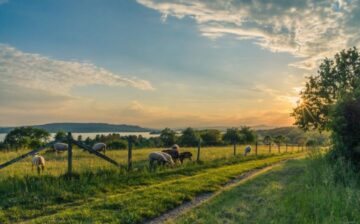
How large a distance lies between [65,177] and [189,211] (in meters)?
6.93

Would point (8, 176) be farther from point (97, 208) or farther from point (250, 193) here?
point (250, 193)

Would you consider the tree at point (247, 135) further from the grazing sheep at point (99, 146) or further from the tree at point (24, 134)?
the grazing sheep at point (99, 146)

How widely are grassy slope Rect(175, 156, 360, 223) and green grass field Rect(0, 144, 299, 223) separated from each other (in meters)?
1.54

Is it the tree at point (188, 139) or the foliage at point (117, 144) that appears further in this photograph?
the tree at point (188, 139)

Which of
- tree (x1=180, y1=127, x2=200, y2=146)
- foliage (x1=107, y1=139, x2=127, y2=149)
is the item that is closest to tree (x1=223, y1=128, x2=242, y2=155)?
tree (x1=180, y1=127, x2=200, y2=146)

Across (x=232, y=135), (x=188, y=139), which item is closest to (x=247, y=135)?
(x=232, y=135)

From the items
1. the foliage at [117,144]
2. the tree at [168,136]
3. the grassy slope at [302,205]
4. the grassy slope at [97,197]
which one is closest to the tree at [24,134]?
the foliage at [117,144]

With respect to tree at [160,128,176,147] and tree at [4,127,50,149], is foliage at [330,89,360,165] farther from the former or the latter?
tree at [4,127,50,149]

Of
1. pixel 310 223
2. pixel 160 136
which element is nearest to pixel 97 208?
pixel 310 223

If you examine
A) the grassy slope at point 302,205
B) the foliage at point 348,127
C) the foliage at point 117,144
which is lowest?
the foliage at point 117,144

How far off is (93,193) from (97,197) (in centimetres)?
65

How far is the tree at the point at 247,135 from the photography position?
253 ft

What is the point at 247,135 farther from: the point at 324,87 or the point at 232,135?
the point at 324,87

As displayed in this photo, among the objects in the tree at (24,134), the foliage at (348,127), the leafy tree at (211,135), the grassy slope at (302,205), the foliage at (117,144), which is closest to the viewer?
the grassy slope at (302,205)
